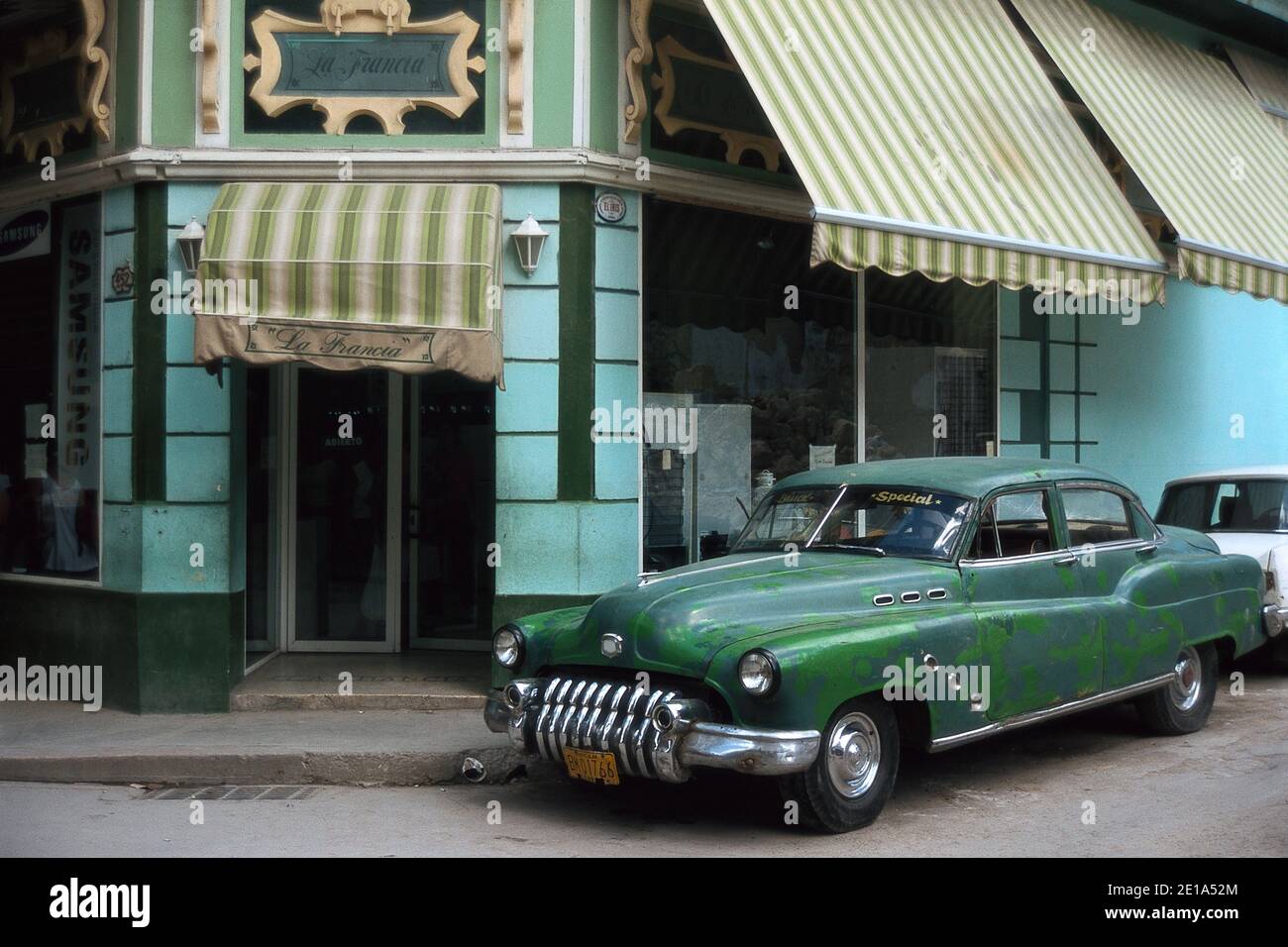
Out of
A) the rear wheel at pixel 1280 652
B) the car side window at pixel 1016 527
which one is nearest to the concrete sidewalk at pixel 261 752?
the car side window at pixel 1016 527

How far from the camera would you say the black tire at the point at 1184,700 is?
7836mm

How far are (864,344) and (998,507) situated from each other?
14.0 feet

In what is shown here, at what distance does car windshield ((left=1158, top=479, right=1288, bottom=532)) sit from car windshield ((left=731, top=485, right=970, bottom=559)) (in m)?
4.34

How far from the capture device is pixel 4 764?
7.59 metres

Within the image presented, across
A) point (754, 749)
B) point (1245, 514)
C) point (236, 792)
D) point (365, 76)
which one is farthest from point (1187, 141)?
point (236, 792)

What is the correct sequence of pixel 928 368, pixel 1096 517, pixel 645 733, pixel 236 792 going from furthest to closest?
pixel 928 368, pixel 1096 517, pixel 236 792, pixel 645 733

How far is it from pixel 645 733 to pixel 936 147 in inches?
200

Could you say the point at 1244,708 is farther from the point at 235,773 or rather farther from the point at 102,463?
the point at 102,463

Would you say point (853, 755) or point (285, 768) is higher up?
point (853, 755)

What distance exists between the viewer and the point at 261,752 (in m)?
7.48

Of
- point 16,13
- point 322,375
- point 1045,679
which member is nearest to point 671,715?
point 1045,679

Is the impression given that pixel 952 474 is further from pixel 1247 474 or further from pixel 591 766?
pixel 1247 474

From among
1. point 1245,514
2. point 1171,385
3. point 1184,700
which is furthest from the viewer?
point 1171,385

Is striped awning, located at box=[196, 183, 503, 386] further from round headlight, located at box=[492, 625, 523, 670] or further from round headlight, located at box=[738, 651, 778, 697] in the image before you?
round headlight, located at box=[738, 651, 778, 697]
